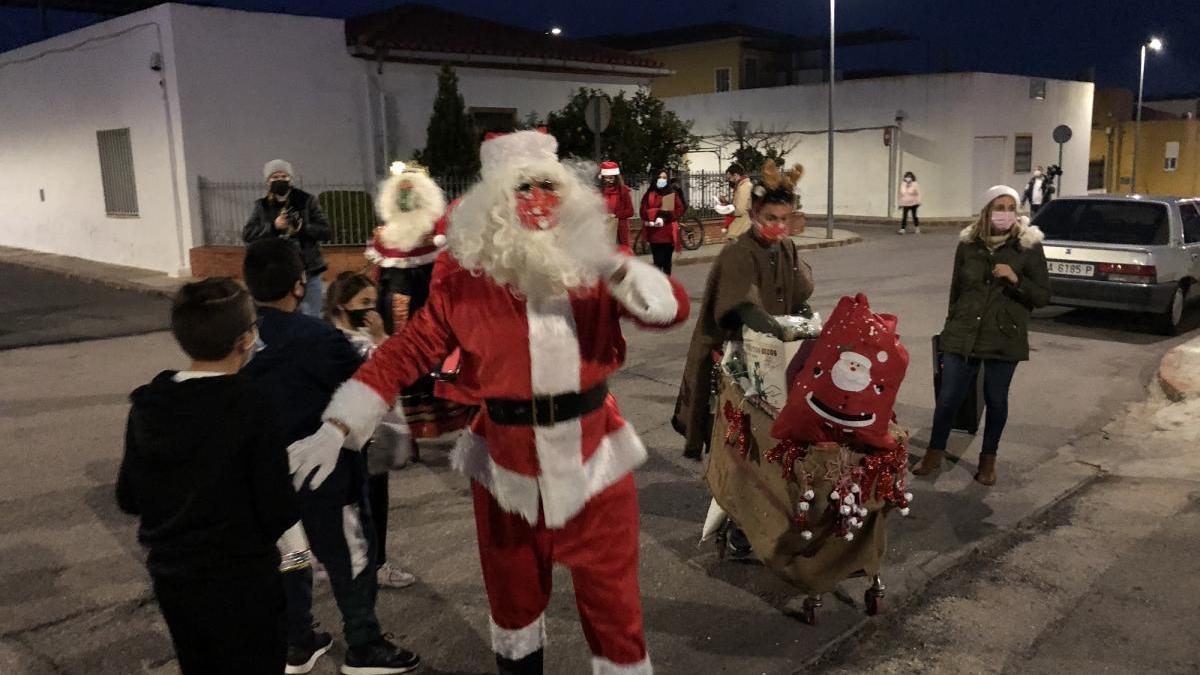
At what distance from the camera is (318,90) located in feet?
53.4

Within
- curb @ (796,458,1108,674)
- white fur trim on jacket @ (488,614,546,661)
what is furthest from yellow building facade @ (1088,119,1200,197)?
white fur trim on jacket @ (488,614,546,661)

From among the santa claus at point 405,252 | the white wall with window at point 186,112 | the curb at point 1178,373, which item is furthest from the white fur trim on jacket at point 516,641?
the white wall with window at point 186,112

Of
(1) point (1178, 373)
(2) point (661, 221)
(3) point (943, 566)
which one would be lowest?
(3) point (943, 566)

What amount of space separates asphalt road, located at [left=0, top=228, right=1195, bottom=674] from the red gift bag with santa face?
34.8 inches

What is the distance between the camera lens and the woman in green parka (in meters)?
5.36

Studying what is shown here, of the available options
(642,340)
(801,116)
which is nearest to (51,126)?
(642,340)

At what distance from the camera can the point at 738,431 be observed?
13.0 ft

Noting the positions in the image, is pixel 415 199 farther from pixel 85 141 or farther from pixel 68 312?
pixel 85 141

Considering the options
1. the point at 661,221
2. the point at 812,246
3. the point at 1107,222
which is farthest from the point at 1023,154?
the point at 661,221

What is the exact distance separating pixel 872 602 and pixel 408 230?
377 centimetres

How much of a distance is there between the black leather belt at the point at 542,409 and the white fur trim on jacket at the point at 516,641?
661mm

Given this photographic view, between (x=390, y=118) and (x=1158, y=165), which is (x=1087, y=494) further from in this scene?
(x=1158, y=165)

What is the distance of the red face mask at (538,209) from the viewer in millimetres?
2738

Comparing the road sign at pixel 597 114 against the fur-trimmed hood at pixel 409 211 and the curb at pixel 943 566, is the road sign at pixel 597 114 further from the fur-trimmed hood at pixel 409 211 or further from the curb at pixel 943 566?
the curb at pixel 943 566
